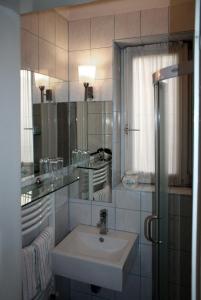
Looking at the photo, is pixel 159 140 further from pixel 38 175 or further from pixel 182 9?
pixel 182 9

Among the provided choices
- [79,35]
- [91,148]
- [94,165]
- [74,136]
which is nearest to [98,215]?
[94,165]

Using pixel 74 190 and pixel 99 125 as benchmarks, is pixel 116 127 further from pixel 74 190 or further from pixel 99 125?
pixel 74 190

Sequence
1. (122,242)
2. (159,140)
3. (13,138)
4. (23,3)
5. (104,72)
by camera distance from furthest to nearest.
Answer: (104,72) < (122,242) < (159,140) < (13,138) < (23,3)

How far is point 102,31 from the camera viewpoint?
2146 mm

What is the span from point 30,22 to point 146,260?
202 centimetres

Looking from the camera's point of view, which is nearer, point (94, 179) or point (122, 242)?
point (122, 242)

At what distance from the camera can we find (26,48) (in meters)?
1.74

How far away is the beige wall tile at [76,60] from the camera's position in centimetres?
223

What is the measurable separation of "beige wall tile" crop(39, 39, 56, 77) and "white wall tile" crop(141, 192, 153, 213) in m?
1.22

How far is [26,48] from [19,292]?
4.80ft

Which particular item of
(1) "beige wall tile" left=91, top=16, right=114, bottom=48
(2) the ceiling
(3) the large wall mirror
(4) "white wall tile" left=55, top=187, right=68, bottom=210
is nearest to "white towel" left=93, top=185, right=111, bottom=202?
(3) the large wall mirror

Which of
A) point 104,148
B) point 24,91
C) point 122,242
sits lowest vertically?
point 122,242

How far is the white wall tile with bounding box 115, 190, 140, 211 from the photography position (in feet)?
6.83

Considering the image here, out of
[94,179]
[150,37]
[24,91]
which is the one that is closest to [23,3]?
[24,91]
